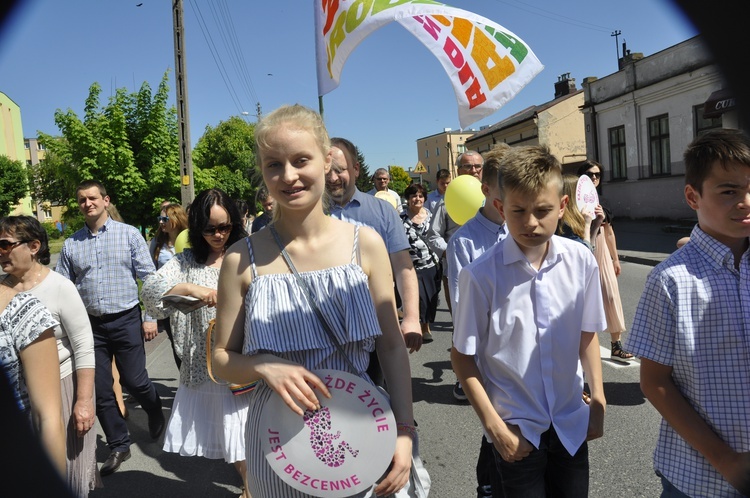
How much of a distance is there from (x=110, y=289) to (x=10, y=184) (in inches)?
1846

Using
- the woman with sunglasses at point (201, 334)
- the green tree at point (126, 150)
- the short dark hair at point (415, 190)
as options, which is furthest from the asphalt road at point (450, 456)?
the green tree at point (126, 150)

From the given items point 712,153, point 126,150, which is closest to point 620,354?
point 712,153

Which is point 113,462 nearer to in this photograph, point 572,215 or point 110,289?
point 110,289

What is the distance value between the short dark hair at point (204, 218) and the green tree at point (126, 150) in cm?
1189

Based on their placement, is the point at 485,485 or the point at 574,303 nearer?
the point at 574,303

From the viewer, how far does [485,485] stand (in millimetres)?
2648

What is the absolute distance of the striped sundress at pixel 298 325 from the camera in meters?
1.66

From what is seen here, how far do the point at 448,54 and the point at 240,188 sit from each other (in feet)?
145

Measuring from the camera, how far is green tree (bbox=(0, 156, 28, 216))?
4097 centimetres

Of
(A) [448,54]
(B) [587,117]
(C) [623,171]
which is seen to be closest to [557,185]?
(A) [448,54]

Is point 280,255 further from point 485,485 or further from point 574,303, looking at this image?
point 485,485

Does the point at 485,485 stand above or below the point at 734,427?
below

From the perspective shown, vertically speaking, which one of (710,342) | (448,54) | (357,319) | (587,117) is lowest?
(710,342)

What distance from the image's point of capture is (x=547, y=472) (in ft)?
6.97
